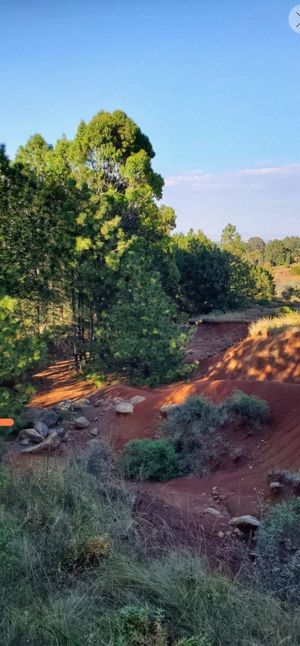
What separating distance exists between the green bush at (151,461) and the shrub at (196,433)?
0.19 m

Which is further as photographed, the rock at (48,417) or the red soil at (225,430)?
the rock at (48,417)

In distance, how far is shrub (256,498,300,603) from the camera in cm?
336

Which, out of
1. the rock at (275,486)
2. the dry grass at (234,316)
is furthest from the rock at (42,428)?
the dry grass at (234,316)

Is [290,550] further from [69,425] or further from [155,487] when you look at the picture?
[69,425]

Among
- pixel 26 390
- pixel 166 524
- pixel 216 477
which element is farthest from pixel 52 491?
pixel 26 390

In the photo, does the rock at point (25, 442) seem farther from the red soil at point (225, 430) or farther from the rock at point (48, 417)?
the rock at point (48, 417)

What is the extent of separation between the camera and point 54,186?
1273cm

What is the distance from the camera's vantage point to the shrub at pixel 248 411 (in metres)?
8.12

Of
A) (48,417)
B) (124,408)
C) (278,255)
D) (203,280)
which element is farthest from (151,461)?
(278,255)

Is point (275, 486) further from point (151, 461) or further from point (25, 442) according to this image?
point (25, 442)

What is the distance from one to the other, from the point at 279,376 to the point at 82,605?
1066 cm

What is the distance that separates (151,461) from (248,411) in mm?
2084

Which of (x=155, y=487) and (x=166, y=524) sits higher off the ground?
(x=166, y=524)

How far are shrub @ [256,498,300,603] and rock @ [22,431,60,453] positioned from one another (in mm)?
4366
